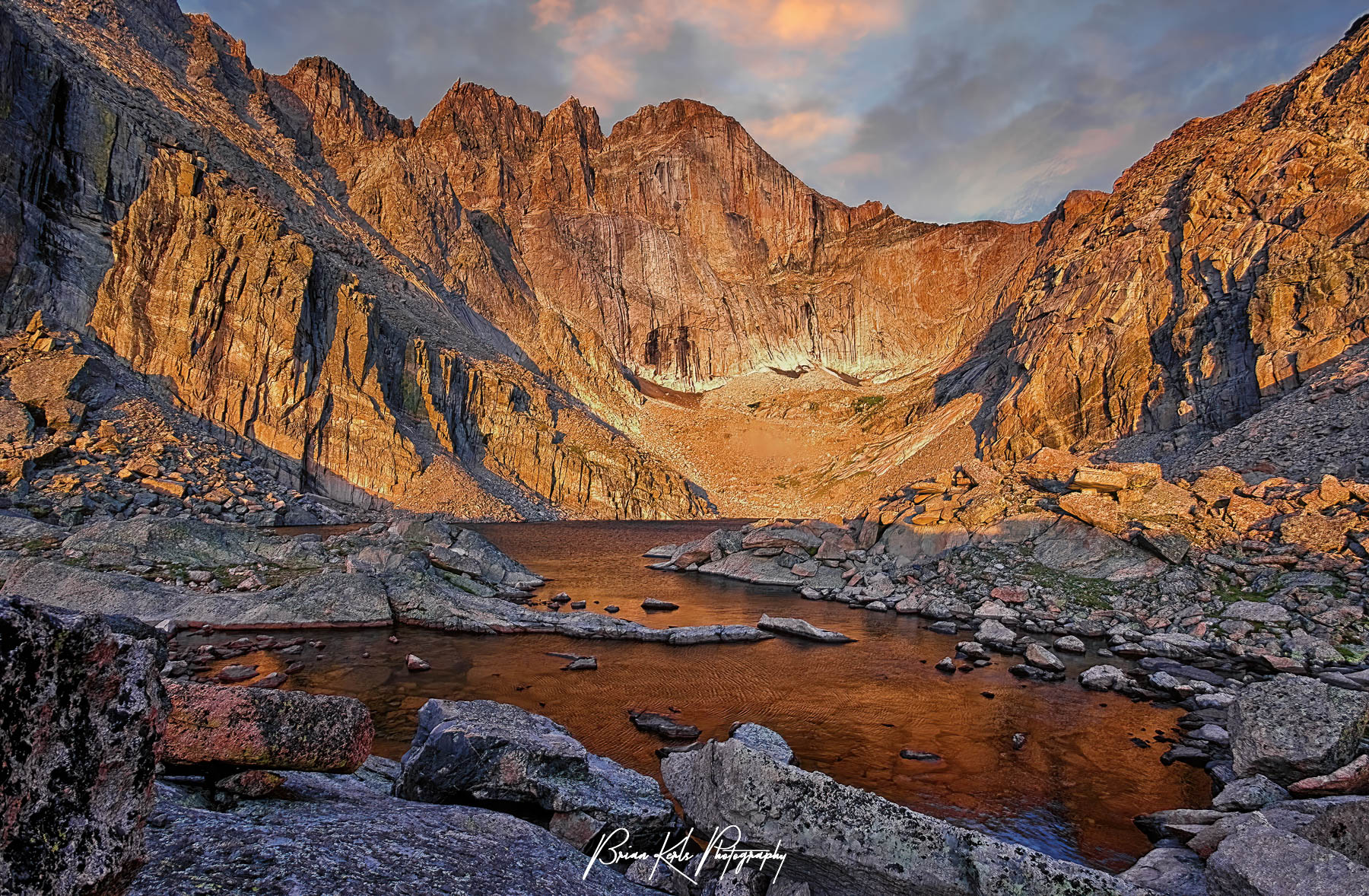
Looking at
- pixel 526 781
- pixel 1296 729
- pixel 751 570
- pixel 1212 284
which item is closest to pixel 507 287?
pixel 751 570

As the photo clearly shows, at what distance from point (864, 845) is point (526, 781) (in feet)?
13.1

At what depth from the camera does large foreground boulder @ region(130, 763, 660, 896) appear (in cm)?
353

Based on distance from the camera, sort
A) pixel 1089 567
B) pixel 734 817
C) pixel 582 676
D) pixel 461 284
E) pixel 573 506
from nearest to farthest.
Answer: pixel 734 817 → pixel 582 676 → pixel 1089 567 → pixel 573 506 → pixel 461 284

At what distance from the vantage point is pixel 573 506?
96.2 meters

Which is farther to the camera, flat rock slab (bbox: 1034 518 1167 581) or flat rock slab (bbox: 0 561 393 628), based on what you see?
flat rock slab (bbox: 1034 518 1167 581)

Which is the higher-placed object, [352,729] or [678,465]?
[678,465]

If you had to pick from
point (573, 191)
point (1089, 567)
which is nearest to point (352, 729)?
point (1089, 567)

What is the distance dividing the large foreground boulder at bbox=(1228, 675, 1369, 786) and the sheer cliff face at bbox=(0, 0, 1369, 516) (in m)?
41.4

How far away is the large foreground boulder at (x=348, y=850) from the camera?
3529 mm

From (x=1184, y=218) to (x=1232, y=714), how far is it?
79.3m

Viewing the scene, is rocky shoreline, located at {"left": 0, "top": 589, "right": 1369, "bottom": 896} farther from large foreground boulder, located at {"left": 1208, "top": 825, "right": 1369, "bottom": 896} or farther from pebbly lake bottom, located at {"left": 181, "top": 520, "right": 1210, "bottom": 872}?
pebbly lake bottom, located at {"left": 181, "top": 520, "right": 1210, "bottom": 872}

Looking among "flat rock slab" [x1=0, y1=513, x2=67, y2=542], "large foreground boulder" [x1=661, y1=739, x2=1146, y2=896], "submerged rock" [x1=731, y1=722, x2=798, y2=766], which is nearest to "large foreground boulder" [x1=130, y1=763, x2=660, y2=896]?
"large foreground boulder" [x1=661, y1=739, x2=1146, y2=896]

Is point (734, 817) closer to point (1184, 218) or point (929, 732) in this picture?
point (929, 732)

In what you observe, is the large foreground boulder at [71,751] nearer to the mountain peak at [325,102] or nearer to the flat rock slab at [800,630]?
the flat rock slab at [800,630]
